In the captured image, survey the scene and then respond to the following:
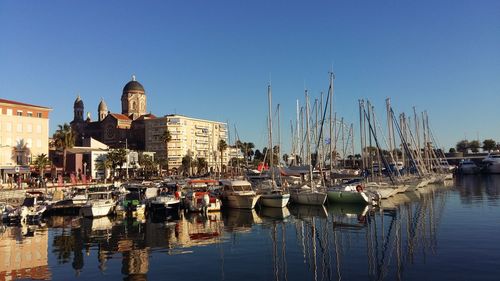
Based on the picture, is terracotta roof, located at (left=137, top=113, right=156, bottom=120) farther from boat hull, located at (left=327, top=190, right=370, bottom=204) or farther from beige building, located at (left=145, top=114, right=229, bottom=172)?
boat hull, located at (left=327, top=190, right=370, bottom=204)

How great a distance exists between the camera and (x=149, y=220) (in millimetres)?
48469

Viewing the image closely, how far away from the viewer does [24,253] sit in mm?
30391

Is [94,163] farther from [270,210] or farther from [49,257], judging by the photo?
[49,257]

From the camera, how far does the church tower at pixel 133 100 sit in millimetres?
178250

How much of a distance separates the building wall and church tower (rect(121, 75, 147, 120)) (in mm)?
83059

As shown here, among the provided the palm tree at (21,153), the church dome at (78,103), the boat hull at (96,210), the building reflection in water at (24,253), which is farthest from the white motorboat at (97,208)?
the church dome at (78,103)

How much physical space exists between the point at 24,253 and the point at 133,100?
15415 cm

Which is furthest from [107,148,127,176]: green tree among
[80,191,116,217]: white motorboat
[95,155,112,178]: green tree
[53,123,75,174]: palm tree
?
[80,191,116,217]: white motorboat

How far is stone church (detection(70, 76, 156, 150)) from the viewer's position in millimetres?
167875

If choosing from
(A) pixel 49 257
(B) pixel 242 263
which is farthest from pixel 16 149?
(B) pixel 242 263

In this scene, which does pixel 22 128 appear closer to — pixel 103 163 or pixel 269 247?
pixel 103 163

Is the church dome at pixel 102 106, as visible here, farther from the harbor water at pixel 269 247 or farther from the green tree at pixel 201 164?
the harbor water at pixel 269 247

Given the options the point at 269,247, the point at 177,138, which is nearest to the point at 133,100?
the point at 177,138

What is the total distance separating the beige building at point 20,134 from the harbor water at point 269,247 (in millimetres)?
46083
